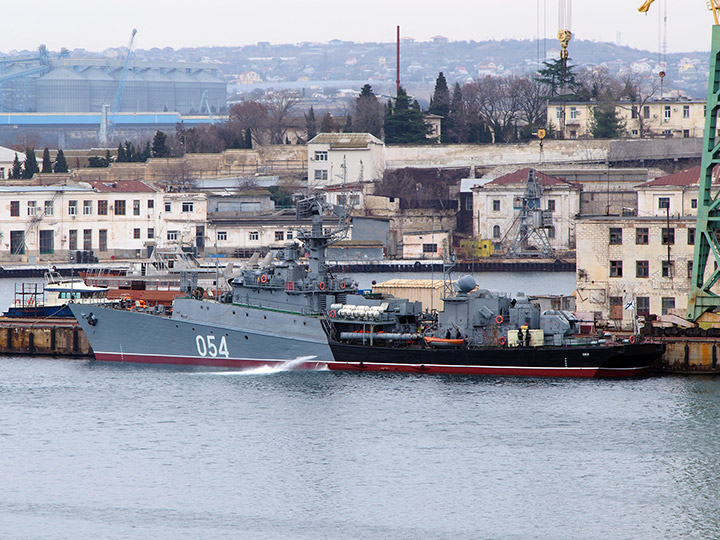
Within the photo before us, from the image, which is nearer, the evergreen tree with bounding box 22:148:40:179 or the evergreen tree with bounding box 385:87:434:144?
the evergreen tree with bounding box 22:148:40:179

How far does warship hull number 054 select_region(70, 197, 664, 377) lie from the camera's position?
46.1 metres

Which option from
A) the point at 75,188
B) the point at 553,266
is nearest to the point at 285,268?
the point at 553,266

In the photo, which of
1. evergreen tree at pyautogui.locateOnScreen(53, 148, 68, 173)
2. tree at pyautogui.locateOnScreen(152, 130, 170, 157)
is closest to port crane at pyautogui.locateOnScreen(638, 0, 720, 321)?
evergreen tree at pyautogui.locateOnScreen(53, 148, 68, 173)

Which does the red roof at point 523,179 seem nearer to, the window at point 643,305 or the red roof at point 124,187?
the red roof at point 124,187

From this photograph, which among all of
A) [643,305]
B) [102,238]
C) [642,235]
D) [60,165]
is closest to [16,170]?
[60,165]

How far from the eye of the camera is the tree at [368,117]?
129 metres

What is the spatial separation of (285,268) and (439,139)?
75.4 meters

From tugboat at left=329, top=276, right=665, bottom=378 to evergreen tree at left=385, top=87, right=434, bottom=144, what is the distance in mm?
72599

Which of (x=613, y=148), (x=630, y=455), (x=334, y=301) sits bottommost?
(x=630, y=455)

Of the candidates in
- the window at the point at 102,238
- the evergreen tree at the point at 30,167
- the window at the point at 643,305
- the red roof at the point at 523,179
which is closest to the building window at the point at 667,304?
the window at the point at 643,305

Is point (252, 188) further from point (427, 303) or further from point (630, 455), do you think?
point (630, 455)

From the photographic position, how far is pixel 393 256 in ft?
330

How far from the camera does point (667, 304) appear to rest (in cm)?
5319

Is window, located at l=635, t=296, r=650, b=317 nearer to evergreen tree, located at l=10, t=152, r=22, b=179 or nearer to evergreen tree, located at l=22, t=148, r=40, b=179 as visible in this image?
evergreen tree, located at l=22, t=148, r=40, b=179
